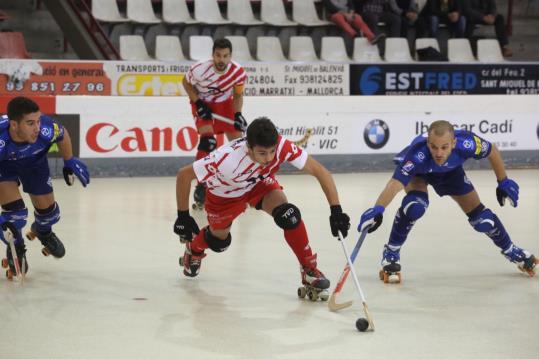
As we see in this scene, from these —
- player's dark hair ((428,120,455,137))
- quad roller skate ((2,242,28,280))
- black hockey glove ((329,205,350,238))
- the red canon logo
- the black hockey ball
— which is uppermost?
player's dark hair ((428,120,455,137))

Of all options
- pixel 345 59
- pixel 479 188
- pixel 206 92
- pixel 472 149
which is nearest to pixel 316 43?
pixel 345 59

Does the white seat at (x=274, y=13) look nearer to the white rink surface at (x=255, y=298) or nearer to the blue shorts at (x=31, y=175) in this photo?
the white rink surface at (x=255, y=298)

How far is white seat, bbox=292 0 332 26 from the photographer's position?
16406mm

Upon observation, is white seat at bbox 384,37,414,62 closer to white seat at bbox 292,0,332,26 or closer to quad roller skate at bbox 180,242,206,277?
white seat at bbox 292,0,332,26

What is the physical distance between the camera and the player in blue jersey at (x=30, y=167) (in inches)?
240

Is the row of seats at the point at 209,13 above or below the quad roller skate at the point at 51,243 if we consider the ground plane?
above

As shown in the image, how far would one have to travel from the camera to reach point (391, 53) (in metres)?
16.4

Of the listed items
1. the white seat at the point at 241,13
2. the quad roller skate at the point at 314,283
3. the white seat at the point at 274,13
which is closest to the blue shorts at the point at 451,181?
the quad roller skate at the point at 314,283

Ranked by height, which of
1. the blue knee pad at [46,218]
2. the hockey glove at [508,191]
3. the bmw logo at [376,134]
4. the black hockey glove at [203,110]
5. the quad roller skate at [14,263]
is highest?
the hockey glove at [508,191]

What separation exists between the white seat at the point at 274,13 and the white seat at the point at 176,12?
1157 mm

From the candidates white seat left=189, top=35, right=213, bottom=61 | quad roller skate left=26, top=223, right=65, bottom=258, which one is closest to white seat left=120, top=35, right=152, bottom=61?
white seat left=189, top=35, right=213, bottom=61

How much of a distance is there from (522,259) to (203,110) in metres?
3.83

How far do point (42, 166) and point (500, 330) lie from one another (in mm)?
2995

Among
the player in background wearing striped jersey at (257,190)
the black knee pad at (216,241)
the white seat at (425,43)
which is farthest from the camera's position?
the white seat at (425,43)
